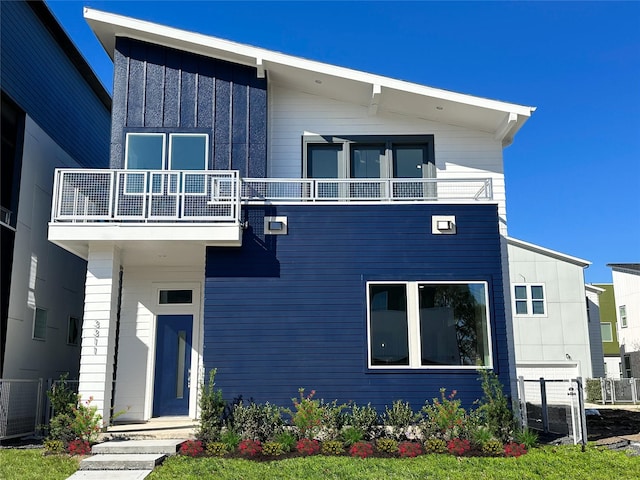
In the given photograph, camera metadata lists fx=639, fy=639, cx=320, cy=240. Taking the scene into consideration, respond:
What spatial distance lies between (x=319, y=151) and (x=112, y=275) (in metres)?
5.09

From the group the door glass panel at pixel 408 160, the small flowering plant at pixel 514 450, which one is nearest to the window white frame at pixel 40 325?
the door glass panel at pixel 408 160

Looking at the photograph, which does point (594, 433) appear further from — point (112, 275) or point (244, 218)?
point (112, 275)

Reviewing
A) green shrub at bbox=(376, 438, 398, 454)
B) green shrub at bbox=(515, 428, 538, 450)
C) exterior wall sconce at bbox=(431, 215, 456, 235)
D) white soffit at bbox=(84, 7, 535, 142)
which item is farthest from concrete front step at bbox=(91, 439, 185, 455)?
white soffit at bbox=(84, 7, 535, 142)

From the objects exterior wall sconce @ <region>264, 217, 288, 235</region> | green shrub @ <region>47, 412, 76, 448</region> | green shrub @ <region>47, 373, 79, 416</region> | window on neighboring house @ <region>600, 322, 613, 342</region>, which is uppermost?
exterior wall sconce @ <region>264, 217, 288, 235</region>

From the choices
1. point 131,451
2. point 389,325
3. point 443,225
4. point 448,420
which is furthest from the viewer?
point 443,225

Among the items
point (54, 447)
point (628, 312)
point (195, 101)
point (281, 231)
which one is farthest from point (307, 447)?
point (628, 312)

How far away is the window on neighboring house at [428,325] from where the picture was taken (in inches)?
459

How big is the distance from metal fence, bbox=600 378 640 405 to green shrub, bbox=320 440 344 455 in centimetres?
1850

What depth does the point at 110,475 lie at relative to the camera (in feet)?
30.4

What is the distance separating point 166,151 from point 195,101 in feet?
4.06

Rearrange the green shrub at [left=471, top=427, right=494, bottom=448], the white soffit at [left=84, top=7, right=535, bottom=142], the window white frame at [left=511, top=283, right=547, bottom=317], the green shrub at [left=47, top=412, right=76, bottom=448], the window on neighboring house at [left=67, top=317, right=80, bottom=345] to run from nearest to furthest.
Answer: the green shrub at [left=471, top=427, right=494, bottom=448]
the green shrub at [left=47, top=412, right=76, bottom=448]
the white soffit at [left=84, top=7, right=535, bottom=142]
the window on neighboring house at [left=67, top=317, right=80, bottom=345]
the window white frame at [left=511, top=283, right=547, bottom=317]

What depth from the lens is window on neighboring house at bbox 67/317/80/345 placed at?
1609 cm

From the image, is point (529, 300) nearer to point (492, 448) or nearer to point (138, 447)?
point (492, 448)

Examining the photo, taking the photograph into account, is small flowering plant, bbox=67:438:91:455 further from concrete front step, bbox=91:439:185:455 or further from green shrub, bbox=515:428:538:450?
green shrub, bbox=515:428:538:450
